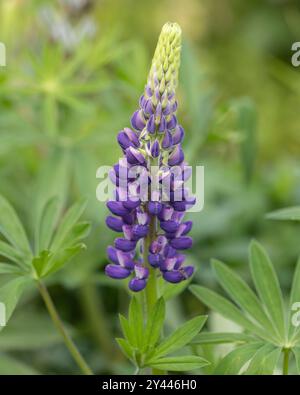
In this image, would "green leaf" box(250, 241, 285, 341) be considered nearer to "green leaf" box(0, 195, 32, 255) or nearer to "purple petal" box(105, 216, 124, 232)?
"purple petal" box(105, 216, 124, 232)

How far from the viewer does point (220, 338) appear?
169 cm

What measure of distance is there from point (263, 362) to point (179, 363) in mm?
176

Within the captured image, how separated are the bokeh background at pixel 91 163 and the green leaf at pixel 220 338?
23 cm

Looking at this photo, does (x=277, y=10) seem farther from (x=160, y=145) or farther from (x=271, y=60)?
(x=160, y=145)

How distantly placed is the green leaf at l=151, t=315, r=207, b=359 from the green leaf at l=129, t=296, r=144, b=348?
0.04 metres

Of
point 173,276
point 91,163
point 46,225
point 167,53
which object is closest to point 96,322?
point 91,163

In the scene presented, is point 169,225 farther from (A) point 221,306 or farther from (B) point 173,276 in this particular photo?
(A) point 221,306

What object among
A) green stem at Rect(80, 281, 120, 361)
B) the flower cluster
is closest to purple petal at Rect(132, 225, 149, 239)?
the flower cluster

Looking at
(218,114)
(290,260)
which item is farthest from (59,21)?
(290,260)

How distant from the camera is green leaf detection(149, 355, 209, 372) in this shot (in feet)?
5.18

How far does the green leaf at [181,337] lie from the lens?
1.59m
